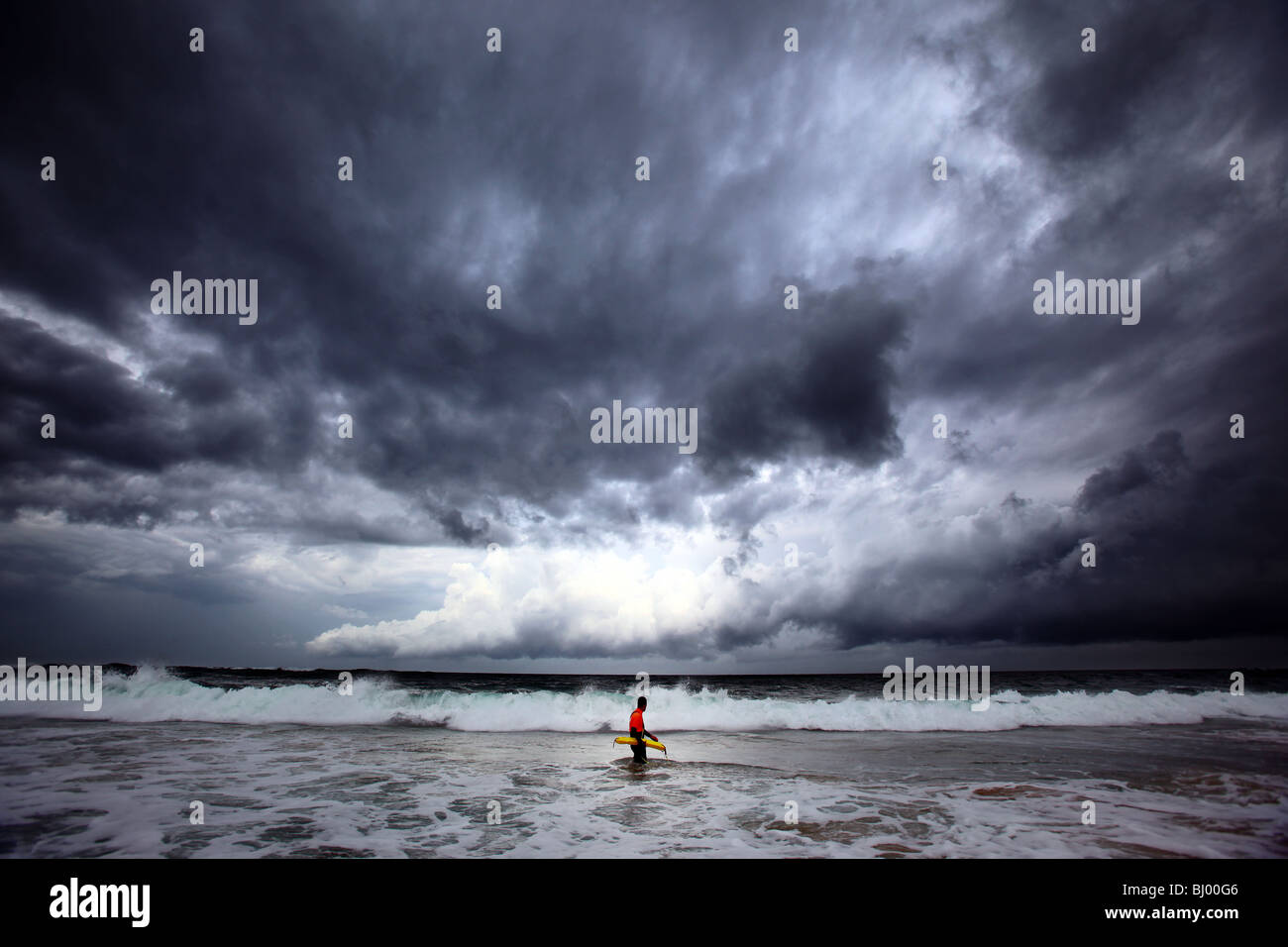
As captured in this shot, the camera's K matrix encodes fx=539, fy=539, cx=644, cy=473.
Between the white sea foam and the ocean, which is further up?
the ocean

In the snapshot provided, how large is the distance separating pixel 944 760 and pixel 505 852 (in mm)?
14558

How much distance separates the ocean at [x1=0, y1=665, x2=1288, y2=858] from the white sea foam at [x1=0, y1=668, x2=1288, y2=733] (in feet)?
0.66

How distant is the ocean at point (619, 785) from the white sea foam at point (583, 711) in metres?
0.20

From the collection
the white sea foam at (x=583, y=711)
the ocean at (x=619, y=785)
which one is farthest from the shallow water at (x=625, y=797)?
the white sea foam at (x=583, y=711)

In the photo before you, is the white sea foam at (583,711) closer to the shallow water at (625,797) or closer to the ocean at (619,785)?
the ocean at (619,785)

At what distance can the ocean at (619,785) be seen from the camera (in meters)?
8.64

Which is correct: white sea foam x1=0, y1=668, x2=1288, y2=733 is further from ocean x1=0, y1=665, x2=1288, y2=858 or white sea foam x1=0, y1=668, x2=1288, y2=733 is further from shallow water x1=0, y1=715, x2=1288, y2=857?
shallow water x1=0, y1=715, x2=1288, y2=857

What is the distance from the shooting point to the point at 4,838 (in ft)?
27.3

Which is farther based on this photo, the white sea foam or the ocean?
the white sea foam

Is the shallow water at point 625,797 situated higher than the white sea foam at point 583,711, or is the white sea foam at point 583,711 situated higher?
the shallow water at point 625,797

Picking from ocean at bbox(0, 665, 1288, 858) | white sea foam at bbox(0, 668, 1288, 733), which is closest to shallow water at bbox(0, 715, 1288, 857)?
ocean at bbox(0, 665, 1288, 858)

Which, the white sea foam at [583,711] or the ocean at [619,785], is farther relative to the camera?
the white sea foam at [583,711]

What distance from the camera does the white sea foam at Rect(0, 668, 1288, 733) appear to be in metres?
26.2

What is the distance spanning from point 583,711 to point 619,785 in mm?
14842
